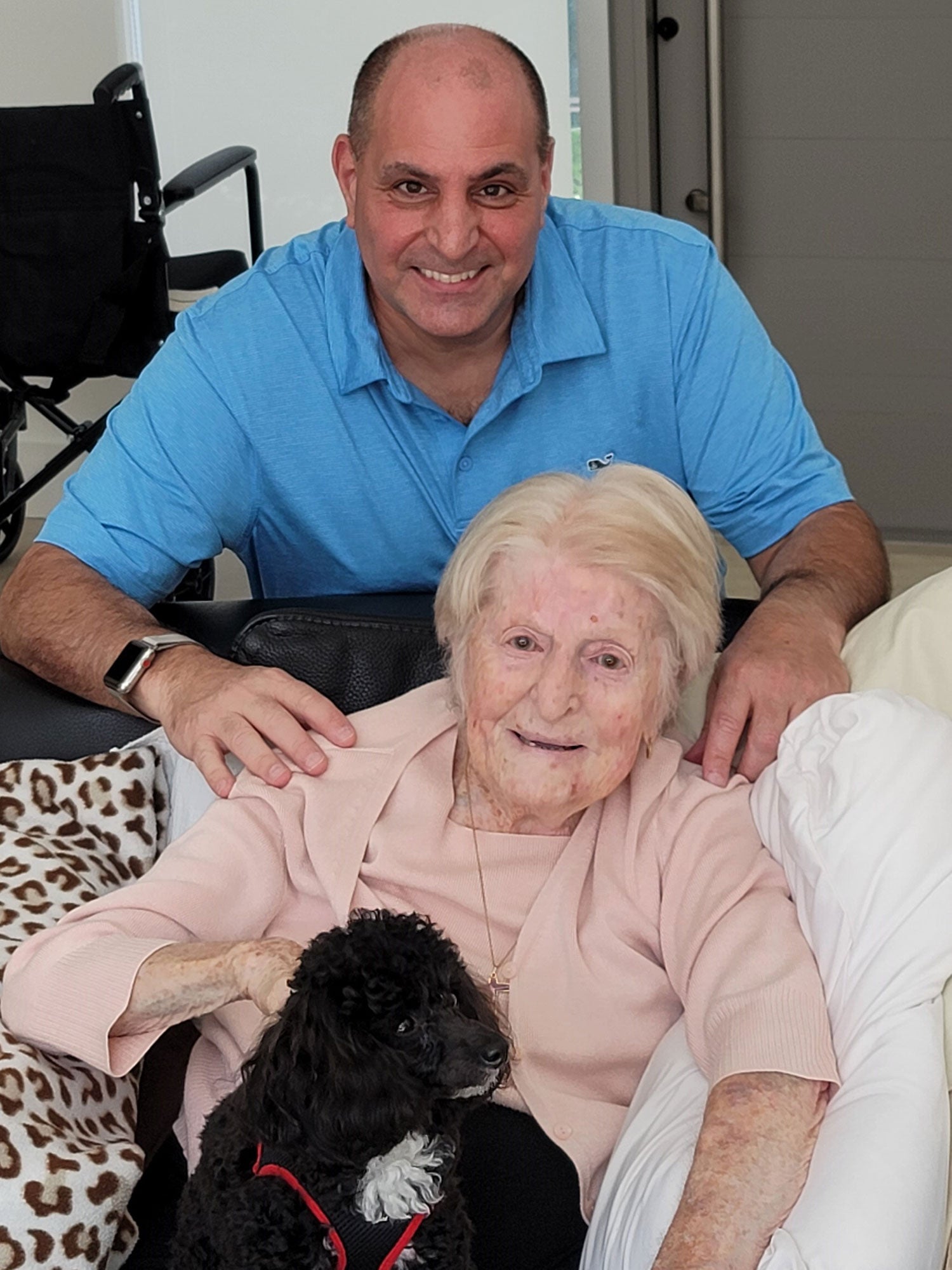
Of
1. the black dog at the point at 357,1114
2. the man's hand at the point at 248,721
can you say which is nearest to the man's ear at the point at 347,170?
the man's hand at the point at 248,721

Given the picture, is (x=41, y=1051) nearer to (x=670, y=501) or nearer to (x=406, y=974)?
(x=406, y=974)

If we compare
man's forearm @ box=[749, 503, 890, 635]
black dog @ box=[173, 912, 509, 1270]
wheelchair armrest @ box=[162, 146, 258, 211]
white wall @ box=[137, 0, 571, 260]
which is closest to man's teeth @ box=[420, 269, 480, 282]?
man's forearm @ box=[749, 503, 890, 635]

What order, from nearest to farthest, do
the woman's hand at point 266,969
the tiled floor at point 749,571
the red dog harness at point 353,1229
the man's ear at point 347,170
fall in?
the red dog harness at point 353,1229
the woman's hand at point 266,969
the man's ear at point 347,170
the tiled floor at point 749,571

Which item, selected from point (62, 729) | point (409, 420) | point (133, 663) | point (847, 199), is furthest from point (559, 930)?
point (847, 199)

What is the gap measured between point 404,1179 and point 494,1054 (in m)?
0.14

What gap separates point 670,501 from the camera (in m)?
1.66

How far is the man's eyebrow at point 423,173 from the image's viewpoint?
202 cm

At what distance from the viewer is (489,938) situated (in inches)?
64.2

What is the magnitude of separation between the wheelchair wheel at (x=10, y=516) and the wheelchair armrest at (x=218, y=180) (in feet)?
3.10

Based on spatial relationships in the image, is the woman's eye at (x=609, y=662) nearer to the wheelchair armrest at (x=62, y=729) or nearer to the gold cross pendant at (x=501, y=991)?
the gold cross pendant at (x=501, y=991)

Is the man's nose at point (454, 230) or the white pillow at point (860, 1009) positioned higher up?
the man's nose at point (454, 230)

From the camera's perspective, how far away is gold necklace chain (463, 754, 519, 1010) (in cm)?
157

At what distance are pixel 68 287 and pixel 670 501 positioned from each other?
2.74 m

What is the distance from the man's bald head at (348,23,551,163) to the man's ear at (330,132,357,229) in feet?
0.11
